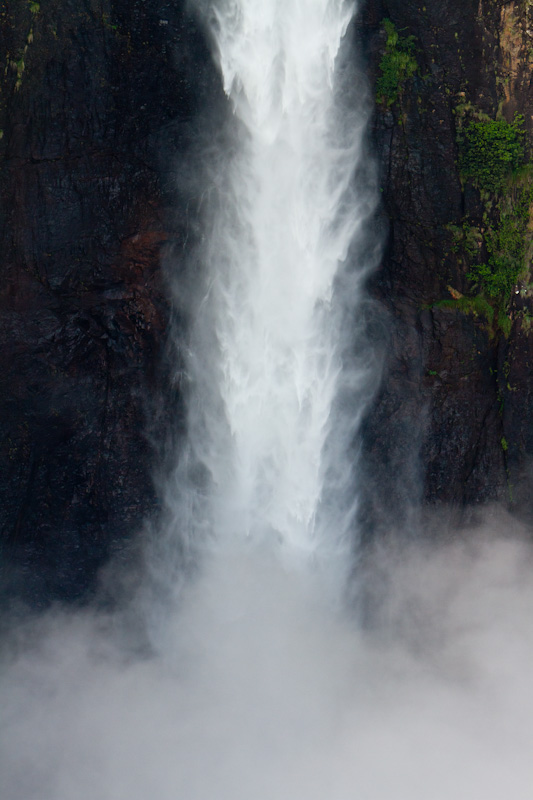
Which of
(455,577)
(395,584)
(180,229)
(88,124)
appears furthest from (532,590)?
(88,124)

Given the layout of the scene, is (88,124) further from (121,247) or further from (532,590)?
(532,590)

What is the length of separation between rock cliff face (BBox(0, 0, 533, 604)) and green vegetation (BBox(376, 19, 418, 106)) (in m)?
0.02

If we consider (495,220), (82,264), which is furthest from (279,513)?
(495,220)

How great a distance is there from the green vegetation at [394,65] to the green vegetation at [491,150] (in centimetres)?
90

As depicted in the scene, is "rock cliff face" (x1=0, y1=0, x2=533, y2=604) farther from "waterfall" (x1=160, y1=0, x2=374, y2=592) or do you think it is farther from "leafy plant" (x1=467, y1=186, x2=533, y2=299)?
"waterfall" (x1=160, y1=0, x2=374, y2=592)

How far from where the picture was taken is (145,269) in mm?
9227

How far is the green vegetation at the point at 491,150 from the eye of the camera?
31.4 ft

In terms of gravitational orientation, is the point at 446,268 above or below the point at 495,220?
below

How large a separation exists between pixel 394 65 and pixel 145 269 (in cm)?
362

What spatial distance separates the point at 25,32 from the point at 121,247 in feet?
7.95

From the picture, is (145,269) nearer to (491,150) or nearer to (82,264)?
(82,264)

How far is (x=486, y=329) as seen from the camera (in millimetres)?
9844

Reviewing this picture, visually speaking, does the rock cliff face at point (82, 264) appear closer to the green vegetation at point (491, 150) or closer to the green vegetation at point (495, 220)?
the green vegetation at point (491, 150)

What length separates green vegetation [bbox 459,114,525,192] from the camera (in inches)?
377
